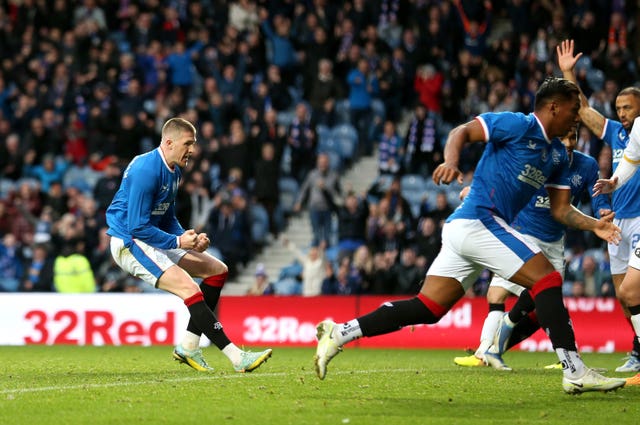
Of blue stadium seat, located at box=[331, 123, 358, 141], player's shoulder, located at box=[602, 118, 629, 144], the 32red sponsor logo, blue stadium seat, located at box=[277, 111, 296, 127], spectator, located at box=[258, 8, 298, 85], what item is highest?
spectator, located at box=[258, 8, 298, 85]

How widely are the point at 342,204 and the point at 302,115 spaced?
188 centimetres

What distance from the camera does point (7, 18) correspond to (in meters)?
26.6

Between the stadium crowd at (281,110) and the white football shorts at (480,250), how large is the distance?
9156 mm

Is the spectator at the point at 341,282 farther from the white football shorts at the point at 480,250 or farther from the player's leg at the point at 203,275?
the white football shorts at the point at 480,250

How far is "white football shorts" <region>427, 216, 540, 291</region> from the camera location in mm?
8602

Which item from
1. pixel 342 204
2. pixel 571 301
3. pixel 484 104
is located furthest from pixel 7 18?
pixel 571 301

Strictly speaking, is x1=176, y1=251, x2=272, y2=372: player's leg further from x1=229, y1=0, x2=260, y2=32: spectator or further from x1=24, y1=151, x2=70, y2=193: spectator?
x1=229, y1=0, x2=260, y2=32: spectator

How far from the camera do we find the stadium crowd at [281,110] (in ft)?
64.7

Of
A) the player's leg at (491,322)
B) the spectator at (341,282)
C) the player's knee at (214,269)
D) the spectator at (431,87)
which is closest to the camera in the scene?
the player's knee at (214,269)

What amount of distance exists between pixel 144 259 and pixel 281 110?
1337 centimetres

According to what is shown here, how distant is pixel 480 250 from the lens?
8648mm

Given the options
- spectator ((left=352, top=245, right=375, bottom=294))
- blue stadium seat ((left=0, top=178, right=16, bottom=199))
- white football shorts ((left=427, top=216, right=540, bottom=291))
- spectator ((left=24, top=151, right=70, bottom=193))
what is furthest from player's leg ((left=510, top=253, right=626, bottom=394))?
blue stadium seat ((left=0, top=178, right=16, bottom=199))

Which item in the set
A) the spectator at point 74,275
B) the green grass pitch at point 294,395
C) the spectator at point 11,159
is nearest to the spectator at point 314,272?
the spectator at point 74,275

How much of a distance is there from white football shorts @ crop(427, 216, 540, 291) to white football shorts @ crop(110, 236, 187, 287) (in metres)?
2.67
